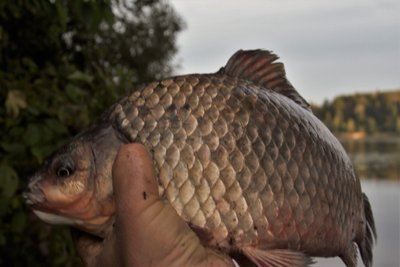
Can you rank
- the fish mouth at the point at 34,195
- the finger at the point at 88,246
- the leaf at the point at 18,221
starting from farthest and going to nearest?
the leaf at the point at 18,221 → the finger at the point at 88,246 → the fish mouth at the point at 34,195

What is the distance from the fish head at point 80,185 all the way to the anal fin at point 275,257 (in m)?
0.37

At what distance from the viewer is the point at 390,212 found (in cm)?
2902

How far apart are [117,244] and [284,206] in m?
0.44

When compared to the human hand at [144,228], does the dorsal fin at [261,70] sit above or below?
above

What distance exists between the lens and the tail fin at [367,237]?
6.61 feet

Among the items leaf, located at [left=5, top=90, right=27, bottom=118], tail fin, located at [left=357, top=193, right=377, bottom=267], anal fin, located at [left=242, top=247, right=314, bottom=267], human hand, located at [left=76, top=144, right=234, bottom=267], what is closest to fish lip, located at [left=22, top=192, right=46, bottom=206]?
human hand, located at [left=76, top=144, right=234, bottom=267]

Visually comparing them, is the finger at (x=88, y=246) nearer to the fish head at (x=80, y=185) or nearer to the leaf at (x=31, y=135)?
the fish head at (x=80, y=185)

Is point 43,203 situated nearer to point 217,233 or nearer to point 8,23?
point 217,233

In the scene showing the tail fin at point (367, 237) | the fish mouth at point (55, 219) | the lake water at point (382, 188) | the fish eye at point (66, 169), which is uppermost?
the fish eye at point (66, 169)

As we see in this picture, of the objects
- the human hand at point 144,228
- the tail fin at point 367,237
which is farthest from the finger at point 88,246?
the tail fin at point 367,237

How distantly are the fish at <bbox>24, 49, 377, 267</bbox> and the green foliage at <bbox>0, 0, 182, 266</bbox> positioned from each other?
0.80 meters

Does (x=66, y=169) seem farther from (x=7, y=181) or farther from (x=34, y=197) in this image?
(x=7, y=181)

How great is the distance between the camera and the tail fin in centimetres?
202

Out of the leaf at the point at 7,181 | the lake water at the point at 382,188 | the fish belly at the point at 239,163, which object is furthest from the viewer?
the lake water at the point at 382,188
